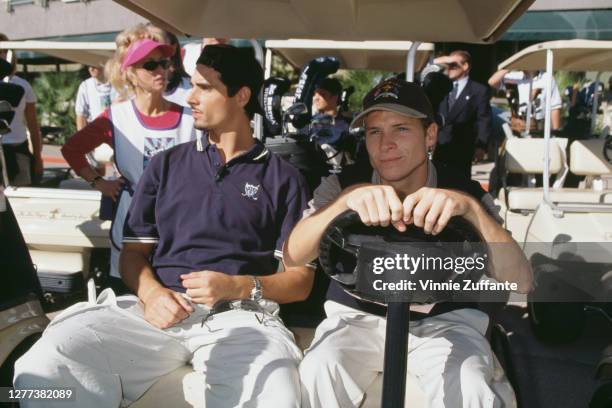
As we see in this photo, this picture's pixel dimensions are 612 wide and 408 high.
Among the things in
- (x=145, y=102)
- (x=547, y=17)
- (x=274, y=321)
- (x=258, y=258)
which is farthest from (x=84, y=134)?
(x=547, y=17)

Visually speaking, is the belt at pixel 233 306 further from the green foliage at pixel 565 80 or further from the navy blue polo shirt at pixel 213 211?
the green foliage at pixel 565 80

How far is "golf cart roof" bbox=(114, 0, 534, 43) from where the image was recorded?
2330 mm

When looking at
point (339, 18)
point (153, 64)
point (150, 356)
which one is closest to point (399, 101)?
point (339, 18)

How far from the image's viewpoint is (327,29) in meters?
2.65

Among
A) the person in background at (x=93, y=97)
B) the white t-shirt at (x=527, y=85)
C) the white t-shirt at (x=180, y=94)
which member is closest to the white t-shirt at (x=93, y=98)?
the person in background at (x=93, y=97)

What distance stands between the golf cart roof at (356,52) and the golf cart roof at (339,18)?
1287 millimetres

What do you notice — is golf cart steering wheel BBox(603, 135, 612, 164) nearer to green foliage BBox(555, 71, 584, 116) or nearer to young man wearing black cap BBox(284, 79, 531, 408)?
young man wearing black cap BBox(284, 79, 531, 408)

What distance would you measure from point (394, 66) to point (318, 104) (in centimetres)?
75

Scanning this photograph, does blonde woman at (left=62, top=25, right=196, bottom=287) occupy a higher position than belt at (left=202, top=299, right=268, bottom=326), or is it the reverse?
blonde woman at (left=62, top=25, right=196, bottom=287)

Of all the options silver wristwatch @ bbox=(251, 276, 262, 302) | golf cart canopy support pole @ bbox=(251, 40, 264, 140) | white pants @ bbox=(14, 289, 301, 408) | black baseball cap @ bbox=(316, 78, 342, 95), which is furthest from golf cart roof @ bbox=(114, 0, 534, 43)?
black baseball cap @ bbox=(316, 78, 342, 95)

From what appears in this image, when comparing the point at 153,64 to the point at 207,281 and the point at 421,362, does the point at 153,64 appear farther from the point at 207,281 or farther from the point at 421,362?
the point at 421,362

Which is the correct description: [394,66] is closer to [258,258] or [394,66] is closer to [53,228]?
[53,228]

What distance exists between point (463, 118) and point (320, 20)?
9.26ft

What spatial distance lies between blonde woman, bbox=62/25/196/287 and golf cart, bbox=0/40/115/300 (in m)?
0.87
